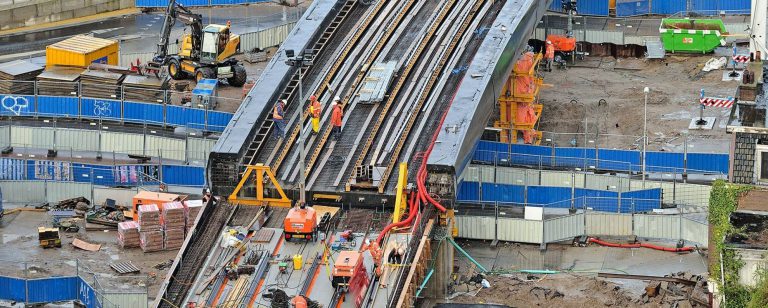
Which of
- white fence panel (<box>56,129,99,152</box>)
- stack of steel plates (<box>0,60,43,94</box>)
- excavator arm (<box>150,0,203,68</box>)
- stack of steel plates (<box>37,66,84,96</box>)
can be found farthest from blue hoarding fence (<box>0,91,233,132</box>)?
excavator arm (<box>150,0,203,68</box>)

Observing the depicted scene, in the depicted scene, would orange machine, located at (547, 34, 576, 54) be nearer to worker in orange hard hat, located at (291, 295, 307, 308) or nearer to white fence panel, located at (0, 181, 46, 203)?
white fence panel, located at (0, 181, 46, 203)

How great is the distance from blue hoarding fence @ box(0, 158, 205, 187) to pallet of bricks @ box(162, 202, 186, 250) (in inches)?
265

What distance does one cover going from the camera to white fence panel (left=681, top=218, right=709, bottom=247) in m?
87.0

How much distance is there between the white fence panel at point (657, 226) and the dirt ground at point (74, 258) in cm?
1953

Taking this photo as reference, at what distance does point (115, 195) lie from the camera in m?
93.3

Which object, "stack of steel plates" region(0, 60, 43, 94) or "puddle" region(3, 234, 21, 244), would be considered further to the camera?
"stack of steel plates" region(0, 60, 43, 94)

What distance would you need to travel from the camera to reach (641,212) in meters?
91.1

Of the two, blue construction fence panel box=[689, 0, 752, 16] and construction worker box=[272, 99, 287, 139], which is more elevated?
blue construction fence panel box=[689, 0, 752, 16]

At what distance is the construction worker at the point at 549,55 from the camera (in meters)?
111

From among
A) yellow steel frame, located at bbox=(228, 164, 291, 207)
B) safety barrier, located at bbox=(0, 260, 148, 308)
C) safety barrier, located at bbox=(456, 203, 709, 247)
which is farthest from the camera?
safety barrier, located at bbox=(456, 203, 709, 247)

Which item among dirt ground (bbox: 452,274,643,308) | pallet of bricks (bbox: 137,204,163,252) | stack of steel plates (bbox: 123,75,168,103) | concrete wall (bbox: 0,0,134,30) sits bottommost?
dirt ground (bbox: 452,274,643,308)

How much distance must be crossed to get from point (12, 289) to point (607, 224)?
82.1 feet

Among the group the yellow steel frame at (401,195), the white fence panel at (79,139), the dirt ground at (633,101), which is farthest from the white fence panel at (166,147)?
the dirt ground at (633,101)

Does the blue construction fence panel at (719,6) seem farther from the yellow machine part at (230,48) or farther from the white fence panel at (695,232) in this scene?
the white fence panel at (695,232)
